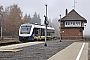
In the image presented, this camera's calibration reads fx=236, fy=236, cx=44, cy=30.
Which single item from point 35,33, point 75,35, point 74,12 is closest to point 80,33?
point 75,35

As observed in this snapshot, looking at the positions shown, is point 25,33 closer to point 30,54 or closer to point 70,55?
point 30,54

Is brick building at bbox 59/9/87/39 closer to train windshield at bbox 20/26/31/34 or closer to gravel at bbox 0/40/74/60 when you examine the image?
train windshield at bbox 20/26/31/34

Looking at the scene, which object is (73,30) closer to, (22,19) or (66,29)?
(66,29)

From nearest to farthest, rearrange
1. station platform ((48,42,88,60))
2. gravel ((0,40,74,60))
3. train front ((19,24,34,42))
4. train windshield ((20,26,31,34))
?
gravel ((0,40,74,60)) → station platform ((48,42,88,60)) → train front ((19,24,34,42)) → train windshield ((20,26,31,34))

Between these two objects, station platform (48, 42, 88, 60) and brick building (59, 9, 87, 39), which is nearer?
station platform (48, 42, 88, 60)

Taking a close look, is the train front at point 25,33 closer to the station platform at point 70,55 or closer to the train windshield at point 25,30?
the train windshield at point 25,30

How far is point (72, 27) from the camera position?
227ft

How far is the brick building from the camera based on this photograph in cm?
6794

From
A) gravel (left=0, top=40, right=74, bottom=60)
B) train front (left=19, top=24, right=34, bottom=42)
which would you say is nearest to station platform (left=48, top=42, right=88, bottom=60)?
gravel (left=0, top=40, right=74, bottom=60)

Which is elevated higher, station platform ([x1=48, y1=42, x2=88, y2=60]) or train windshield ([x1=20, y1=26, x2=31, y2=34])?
train windshield ([x1=20, y1=26, x2=31, y2=34])

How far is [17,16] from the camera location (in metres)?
86.9

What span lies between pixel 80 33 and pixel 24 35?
24837mm

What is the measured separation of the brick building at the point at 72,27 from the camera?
6794 centimetres

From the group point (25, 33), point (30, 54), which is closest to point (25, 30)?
point (25, 33)
